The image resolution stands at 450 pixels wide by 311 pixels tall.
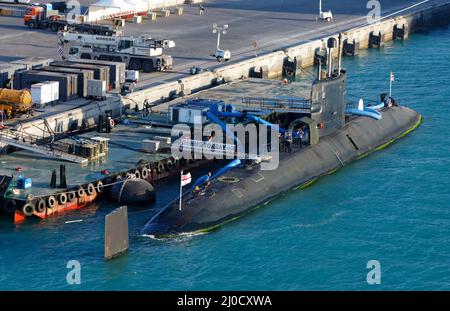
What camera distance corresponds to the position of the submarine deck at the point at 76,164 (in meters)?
60.1

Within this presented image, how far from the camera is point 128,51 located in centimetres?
9150

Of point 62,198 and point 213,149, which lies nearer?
point 62,198

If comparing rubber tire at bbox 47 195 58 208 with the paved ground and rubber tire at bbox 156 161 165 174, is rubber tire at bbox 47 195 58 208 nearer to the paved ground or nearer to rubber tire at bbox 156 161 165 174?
rubber tire at bbox 156 161 165 174

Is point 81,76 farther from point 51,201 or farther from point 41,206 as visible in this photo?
point 41,206

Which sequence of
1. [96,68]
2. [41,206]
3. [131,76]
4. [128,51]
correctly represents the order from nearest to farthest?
[41,206] < [96,68] < [131,76] < [128,51]

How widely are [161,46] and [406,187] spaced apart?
108 ft

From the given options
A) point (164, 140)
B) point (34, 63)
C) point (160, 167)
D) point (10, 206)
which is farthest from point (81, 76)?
point (10, 206)

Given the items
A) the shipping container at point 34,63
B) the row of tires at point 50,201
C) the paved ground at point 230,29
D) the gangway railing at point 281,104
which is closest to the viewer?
the row of tires at point 50,201

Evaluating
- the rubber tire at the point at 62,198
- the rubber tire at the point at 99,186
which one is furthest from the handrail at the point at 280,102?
the rubber tire at the point at 62,198

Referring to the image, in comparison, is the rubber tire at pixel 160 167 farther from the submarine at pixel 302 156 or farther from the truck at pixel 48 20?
the truck at pixel 48 20

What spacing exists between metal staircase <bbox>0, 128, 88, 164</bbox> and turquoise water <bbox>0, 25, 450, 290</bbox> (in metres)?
4.76

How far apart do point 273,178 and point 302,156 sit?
14.0 ft
